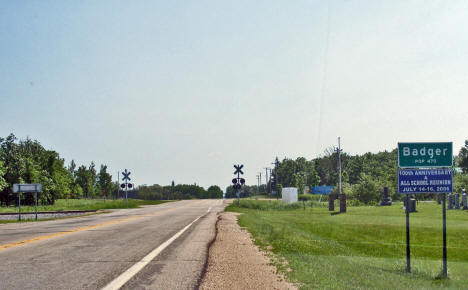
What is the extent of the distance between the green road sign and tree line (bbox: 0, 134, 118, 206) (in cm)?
5814

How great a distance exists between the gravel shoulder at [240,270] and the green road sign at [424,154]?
4723mm

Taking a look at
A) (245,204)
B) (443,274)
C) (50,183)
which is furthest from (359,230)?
(50,183)

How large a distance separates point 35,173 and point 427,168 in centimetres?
7017

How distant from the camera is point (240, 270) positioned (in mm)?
8188

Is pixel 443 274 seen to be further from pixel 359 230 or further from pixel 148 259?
pixel 359 230

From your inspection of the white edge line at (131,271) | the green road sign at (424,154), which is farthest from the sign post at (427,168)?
the white edge line at (131,271)

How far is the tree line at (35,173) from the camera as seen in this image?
226ft

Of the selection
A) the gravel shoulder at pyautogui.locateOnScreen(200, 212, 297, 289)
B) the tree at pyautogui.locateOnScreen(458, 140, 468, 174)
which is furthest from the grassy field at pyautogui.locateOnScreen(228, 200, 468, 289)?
the tree at pyautogui.locateOnScreen(458, 140, 468, 174)

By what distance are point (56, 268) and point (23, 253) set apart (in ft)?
8.77

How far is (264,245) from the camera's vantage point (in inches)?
500

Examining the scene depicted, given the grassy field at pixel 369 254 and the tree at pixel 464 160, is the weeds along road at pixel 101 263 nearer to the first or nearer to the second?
the grassy field at pixel 369 254

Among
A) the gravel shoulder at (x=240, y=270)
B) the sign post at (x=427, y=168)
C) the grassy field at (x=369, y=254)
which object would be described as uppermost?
the sign post at (x=427, y=168)

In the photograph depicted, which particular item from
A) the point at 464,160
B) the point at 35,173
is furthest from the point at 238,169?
the point at 464,160

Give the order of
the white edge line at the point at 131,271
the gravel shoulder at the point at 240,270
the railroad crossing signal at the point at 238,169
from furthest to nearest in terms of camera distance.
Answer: the railroad crossing signal at the point at 238,169, the gravel shoulder at the point at 240,270, the white edge line at the point at 131,271
